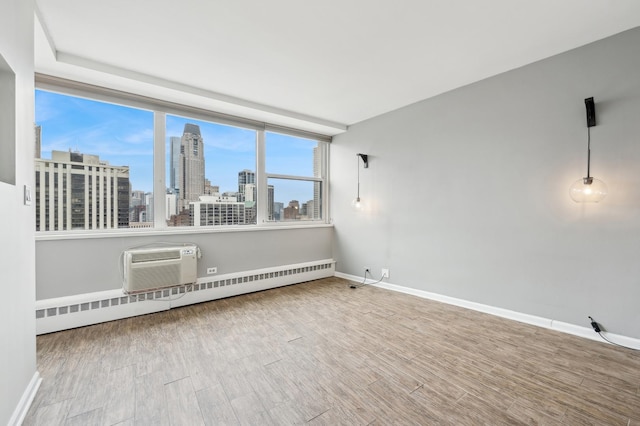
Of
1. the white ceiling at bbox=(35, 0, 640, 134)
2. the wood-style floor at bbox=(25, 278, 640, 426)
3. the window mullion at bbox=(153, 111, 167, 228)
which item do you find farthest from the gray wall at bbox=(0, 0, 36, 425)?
the window mullion at bbox=(153, 111, 167, 228)

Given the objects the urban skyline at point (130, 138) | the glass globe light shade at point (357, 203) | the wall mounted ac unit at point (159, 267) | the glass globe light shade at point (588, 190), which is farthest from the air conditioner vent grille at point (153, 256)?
the glass globe light shade at point (588, 190)

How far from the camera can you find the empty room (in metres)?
1.62

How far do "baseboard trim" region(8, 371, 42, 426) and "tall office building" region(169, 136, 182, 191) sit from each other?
7.02 feet

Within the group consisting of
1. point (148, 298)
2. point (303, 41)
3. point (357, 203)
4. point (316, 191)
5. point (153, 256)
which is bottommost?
point (148, 298)

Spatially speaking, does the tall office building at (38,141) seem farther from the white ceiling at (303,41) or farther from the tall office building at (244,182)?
the tall office building at (244,182)

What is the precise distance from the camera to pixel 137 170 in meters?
3.12

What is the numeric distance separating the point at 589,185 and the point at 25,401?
4357 millimetres

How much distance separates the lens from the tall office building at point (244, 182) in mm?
3955

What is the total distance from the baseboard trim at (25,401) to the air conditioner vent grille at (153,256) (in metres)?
1.19

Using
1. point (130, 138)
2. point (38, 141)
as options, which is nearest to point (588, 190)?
point (130, 138)

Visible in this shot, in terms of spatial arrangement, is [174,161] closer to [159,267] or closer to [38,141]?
[38,141]

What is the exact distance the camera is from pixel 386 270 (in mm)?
3971

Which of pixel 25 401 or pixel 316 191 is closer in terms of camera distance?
pixel 25 401

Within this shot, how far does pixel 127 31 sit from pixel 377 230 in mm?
3595
